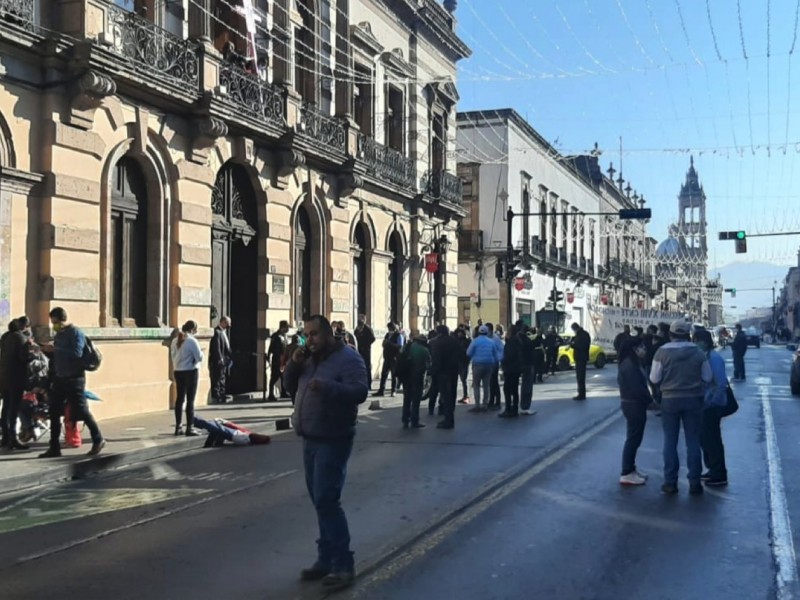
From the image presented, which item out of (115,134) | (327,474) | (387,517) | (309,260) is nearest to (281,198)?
(309,260)

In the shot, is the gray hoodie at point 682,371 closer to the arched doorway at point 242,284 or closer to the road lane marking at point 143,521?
the road lane marking at point 143,521

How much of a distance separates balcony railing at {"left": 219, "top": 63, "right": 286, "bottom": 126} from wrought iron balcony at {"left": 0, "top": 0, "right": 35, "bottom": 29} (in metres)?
4.65

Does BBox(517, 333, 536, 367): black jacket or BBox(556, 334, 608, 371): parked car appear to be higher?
BBox(517, 333, 536, 367): black jacket

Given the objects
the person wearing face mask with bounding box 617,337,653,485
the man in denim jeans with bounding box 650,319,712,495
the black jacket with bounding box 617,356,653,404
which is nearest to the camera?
the man in denim jeans with bounding box 650,319,712,495

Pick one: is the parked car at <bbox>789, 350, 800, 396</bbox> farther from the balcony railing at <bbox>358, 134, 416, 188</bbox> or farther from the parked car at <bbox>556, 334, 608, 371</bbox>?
the balcony railing at <bbox>358, 134, 416, 188</bbox>

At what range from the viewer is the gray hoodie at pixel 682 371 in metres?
8.78

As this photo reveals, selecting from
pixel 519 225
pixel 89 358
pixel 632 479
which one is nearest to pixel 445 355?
pixel 632 479

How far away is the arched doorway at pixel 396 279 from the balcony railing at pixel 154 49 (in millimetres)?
11978

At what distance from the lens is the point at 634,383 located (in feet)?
31.0

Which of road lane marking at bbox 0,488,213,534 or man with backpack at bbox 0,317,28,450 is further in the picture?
man with backpack at bbox 0,317,28,450

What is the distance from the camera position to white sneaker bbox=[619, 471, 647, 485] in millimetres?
9125

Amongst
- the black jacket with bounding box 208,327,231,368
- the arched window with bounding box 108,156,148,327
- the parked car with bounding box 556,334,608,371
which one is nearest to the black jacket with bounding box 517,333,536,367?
the black jacket with bounding box 208,327,231,368

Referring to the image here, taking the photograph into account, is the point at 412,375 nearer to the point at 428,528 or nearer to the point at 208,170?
the point at 208,170

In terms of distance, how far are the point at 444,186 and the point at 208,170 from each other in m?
14.1
